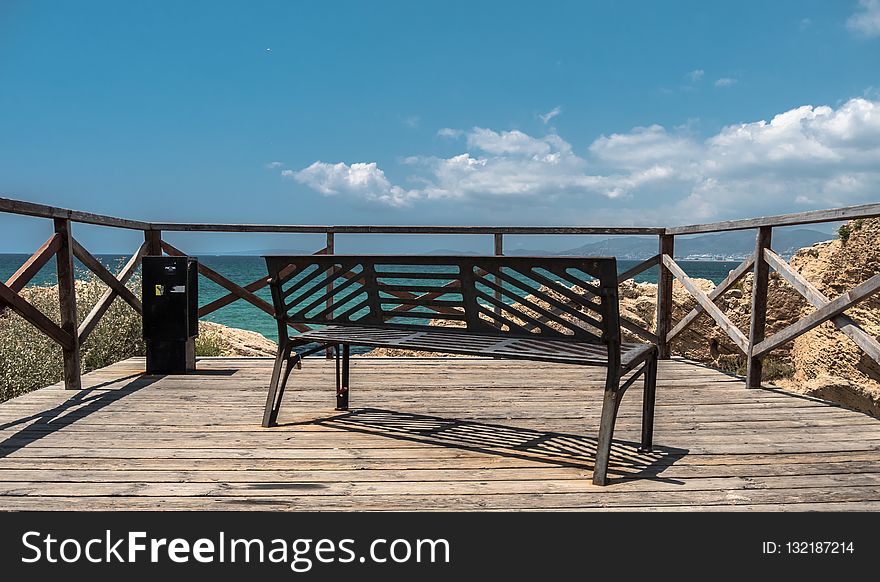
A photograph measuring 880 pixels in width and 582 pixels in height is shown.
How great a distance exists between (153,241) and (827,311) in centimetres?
528

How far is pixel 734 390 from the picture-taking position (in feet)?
15.0

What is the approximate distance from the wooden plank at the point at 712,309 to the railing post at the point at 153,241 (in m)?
Answer: 4.64

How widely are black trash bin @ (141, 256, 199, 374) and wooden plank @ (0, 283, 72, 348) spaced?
0.69m

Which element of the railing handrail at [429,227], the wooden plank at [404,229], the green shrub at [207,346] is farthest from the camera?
the green shrub at [207,346]

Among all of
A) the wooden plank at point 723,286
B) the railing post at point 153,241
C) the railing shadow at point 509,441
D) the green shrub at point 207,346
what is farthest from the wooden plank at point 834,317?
the green shrub at point 207,346

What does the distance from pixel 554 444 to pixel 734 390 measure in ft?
7.00

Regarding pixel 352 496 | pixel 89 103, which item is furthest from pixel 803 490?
pixel 89 103

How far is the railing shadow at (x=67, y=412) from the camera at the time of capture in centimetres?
316

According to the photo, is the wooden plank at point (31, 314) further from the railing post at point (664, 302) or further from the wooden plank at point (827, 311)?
the railing post at point (664, 302)

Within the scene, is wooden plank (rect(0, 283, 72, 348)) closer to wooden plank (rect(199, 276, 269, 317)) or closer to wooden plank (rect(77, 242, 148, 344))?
wooden plank (rect(77, 242, 148, 344))

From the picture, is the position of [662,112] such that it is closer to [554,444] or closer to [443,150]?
[443,150]

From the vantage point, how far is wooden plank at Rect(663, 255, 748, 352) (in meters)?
4.80

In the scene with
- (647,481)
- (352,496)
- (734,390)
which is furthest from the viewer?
(734,390)

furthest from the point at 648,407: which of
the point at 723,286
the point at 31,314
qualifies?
the point at 31,314
